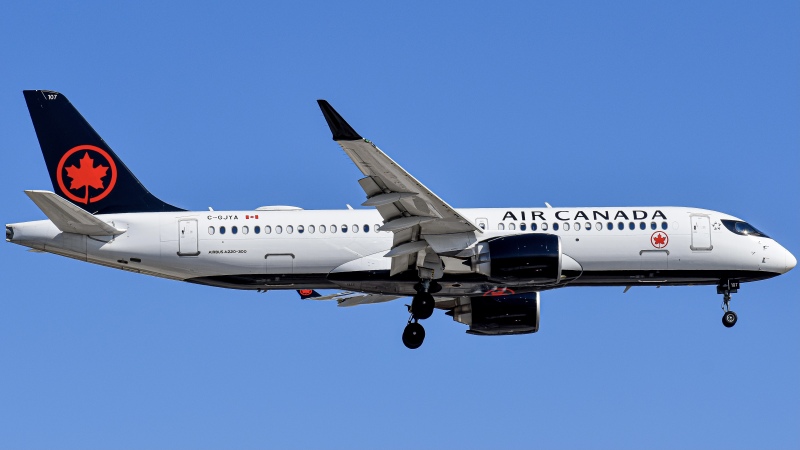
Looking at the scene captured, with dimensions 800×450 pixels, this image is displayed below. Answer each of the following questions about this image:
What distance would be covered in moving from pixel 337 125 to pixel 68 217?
12.7 m

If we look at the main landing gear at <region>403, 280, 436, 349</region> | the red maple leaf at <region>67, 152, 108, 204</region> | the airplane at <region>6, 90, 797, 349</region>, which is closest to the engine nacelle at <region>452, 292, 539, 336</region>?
the airplane at <region>6, 90, 797, 349</region>

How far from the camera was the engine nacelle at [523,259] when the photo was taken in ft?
144

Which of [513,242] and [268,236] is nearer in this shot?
[513,242]

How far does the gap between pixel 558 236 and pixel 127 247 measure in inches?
600

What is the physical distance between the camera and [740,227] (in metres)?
48.9

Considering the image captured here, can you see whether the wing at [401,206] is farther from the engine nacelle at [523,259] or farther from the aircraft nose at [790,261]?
the aircraft nose at [790,261]

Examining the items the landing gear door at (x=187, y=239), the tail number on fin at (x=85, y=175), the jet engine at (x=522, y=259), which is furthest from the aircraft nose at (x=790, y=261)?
the tail number on fin at (x=85, y=175)

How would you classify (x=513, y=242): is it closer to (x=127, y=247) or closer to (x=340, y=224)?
(x=340, y=224)

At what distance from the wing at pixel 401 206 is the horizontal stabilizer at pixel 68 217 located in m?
10.3

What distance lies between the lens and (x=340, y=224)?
1873 inches

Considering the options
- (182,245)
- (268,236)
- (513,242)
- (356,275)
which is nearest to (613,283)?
(513,242)

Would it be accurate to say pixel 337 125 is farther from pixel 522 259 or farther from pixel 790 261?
pixel 790 261

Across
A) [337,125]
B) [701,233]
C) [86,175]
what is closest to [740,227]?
[701,233]

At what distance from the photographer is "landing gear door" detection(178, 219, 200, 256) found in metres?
47.4
